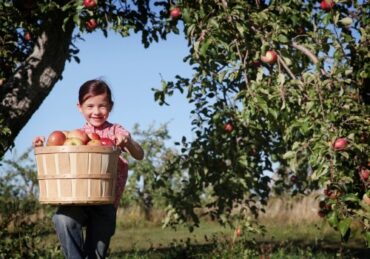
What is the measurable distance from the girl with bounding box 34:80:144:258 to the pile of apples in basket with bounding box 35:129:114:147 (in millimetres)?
62

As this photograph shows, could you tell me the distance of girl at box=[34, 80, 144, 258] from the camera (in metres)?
3.60

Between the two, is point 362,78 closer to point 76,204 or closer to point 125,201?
point 76,204

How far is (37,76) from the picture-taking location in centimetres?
660

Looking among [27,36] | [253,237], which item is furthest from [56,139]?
[253,237]

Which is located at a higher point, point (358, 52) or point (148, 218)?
point (358, 52)

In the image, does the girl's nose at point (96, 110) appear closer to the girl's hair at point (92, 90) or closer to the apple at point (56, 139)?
the girl's hair at point (92, 90)

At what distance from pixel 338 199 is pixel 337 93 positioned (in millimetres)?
1156

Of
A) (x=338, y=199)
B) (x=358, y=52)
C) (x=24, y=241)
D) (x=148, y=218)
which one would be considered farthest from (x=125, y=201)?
(x=338, y=199)

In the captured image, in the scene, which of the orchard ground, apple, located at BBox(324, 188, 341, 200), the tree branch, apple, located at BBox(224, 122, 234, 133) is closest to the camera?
apple, located at BBox(324, 188, 341, 200)

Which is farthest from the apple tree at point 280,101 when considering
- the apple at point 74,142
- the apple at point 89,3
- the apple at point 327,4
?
the apple at point 74,142

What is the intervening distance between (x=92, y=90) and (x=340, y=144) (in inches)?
73.2

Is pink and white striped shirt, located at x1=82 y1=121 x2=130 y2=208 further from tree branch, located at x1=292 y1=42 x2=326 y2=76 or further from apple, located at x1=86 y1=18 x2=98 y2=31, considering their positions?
apple, located at x1=86 y1=18 x2=98 y2=31

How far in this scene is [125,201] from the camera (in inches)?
679

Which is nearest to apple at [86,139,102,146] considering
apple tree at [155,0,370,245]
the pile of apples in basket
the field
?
the pile of apples in basket
